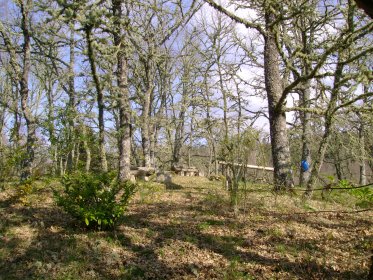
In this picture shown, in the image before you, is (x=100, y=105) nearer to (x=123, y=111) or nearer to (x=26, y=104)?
(x=123, y=111)

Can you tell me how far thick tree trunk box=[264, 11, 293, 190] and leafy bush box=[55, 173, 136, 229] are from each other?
3992mm

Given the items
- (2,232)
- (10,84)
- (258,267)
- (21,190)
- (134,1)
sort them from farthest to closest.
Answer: (10,84), (134,1), (21,190), (2,232), (258,267)

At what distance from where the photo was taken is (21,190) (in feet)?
25.1

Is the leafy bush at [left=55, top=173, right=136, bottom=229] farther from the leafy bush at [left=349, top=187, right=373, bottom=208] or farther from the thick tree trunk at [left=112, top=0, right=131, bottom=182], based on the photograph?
the leafy bush at [left=349, top=187, right=373, bottom=208]

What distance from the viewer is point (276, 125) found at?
332 inches

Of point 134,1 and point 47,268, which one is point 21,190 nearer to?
point 47,268

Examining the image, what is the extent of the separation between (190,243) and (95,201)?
6.22 ft

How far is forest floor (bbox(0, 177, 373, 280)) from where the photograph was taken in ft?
15.7

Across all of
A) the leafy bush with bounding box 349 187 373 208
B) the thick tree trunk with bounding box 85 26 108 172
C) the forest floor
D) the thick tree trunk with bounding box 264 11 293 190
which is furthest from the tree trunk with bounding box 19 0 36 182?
the leafy bush with bounding box 349 187 373 208

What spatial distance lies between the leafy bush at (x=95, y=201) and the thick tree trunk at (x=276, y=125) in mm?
3992

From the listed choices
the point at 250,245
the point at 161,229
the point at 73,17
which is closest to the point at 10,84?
the point at 73,17

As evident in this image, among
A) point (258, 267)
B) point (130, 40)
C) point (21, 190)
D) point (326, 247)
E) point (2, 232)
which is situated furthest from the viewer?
point (130, 40)

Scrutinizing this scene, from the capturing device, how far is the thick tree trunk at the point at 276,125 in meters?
8.31

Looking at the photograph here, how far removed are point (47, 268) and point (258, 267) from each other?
3.08 m
